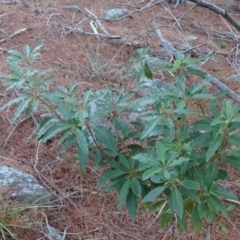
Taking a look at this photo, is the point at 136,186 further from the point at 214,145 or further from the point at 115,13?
the point at 115,13

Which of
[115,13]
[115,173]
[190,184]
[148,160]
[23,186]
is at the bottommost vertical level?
[115,13]

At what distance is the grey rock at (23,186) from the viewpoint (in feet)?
7.45

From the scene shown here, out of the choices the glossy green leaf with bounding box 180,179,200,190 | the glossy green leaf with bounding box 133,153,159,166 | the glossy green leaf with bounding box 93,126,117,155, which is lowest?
the glossy green leaf with bounding box 93,126,117,155

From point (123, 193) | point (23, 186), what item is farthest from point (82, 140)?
point (23, 186)

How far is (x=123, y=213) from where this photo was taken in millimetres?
2381

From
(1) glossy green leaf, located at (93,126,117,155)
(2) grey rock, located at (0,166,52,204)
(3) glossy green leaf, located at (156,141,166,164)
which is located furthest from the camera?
(2) grey rock, located at (0,166,52,204)

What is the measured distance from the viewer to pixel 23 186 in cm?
231

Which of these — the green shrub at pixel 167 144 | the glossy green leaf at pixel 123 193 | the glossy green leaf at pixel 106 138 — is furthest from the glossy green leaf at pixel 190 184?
the glossy green leaf at pixel 106 138

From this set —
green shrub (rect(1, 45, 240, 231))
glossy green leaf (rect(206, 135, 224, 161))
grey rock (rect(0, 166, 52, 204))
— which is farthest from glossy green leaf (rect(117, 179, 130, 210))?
grey rock (rect(0, 166, 52, 204))

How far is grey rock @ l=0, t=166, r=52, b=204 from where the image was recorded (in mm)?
2270

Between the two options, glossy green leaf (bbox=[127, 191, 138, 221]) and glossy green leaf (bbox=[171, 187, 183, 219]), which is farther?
glossy green leaf (bbox=[127, 191, 138, 221])

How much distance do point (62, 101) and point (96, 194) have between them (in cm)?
79

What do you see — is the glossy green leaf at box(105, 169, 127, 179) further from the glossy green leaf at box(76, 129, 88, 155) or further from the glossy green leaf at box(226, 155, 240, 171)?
the glossy green leaf at box(226, 155, 240, 171)

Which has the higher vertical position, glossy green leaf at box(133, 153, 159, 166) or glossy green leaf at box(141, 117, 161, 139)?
glossy green leaf at box(141, 117, 161, 139)
